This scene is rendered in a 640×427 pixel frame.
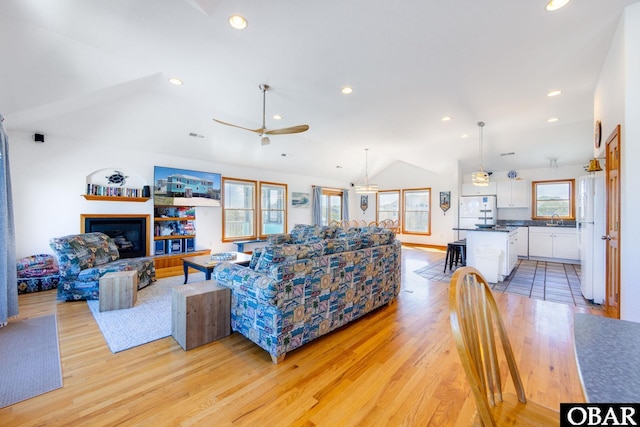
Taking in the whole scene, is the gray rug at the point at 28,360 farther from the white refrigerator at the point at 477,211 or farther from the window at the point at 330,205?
the white refrigerator at the point at 477,211

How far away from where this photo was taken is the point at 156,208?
18.5 feet

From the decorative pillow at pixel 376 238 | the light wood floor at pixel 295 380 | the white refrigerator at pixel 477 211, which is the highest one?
the white refrigerator at pixel 477 211

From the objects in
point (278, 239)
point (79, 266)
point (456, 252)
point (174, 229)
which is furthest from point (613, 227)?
point (174, 229)

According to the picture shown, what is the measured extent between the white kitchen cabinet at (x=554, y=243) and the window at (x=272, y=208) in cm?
680

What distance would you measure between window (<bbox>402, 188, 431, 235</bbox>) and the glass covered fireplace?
8039 mm

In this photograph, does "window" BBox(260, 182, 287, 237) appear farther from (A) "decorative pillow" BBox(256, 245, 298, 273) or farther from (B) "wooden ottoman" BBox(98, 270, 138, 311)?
(A) "decorative pillow" BBox(256, 245, 298, 273)

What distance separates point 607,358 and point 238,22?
3.03 metres

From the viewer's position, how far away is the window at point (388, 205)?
32.9ft

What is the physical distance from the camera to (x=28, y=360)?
88.8 inches

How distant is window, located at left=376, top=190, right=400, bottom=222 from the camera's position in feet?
32.9

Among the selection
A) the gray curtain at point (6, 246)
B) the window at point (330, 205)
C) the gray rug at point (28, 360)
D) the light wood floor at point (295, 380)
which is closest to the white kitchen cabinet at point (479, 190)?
the window at point (330, 205)

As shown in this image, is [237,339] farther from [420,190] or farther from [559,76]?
[420,190]

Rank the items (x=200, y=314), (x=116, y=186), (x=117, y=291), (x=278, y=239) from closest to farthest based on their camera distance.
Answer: (x=200, y=314)
(x=117, y=291)
(x=278, y=239)
(x=116, y=186)

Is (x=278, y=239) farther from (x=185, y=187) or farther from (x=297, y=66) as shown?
(x=185, y=187)
